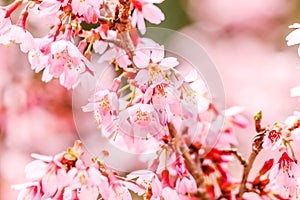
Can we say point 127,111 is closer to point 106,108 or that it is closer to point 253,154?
point 106,108

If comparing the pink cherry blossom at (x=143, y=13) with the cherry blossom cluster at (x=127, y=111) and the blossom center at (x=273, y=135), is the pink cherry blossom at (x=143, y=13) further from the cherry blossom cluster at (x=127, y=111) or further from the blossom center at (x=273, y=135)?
the blossom center at (x=273, y=135)

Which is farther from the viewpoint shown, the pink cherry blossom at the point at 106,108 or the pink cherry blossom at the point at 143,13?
the pink cherry blossom at the point at 143,13

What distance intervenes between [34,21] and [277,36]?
1.07 meters

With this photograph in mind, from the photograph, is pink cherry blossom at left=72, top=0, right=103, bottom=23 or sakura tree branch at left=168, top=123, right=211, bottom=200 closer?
pink cherry blossom at left=72, top=0, right=103, bottom=23

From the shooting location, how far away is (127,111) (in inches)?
36.3

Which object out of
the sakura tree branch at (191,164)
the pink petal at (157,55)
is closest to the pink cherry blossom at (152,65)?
the pink petal at (157,55)

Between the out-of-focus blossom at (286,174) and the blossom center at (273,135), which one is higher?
the blossom center at (273,135)

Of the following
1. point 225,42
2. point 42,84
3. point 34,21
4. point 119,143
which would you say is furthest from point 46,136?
point 119,143

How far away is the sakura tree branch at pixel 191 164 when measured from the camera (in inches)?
40.1

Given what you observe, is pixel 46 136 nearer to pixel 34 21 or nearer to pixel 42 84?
pixel 42 84

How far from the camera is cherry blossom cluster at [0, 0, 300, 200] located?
35.3 inches

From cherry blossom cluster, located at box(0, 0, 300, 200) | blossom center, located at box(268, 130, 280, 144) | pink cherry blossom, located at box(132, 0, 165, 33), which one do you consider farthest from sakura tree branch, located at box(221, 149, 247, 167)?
pink cherry blossom, located at box(132, 0, 165, 33)

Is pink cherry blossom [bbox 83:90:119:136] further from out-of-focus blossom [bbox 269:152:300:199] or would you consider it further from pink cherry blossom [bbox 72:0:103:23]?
out-of-focus blossom [bbox 269:152:300:199]

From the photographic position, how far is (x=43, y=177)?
35.1 inches
